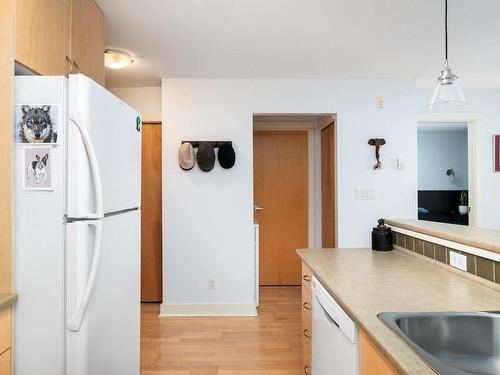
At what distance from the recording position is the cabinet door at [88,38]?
5.69ft

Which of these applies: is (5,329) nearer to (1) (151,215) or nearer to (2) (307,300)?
(2) (307,300)

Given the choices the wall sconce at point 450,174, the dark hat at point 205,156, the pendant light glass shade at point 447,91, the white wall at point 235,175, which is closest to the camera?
the pendant light glass shade at point 447,91

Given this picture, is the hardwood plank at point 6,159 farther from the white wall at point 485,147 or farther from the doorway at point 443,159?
the doorway at point 443,159

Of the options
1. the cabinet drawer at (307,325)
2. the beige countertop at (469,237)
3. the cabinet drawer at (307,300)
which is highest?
the beige countertop at (469,237)

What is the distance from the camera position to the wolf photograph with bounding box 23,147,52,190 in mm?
1286

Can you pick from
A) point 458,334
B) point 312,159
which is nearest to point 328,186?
point 312,159

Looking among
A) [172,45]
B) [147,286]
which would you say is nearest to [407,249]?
[172,45]

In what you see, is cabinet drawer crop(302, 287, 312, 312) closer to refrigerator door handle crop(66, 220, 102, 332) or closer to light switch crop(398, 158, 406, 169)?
refrigerator door handle crop(66, 220, 102, 332)

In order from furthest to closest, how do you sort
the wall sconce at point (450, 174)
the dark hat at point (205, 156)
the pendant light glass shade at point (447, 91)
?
the wall sconce at point (450, 174), the dark hat at point (205, 156), the pendant light glass shade at point (447, 91)

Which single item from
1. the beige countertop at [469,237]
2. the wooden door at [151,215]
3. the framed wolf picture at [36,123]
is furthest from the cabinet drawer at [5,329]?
the wooden door at [151,215]

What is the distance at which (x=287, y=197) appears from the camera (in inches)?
169

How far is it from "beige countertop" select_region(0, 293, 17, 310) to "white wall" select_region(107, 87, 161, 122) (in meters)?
2.65

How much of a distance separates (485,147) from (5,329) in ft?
15.2

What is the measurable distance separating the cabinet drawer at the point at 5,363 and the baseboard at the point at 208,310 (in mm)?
2124
